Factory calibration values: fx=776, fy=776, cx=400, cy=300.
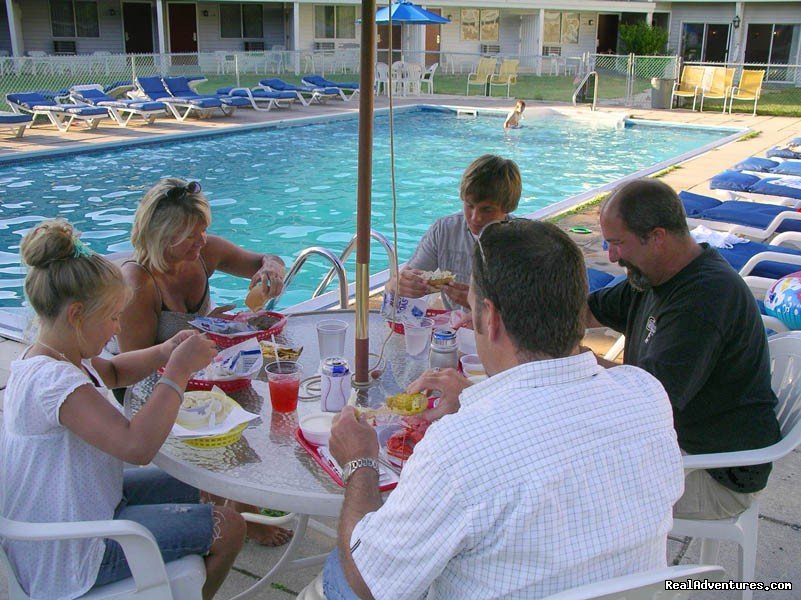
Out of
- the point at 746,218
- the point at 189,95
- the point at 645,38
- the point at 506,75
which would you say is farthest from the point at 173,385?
the point at 645,38

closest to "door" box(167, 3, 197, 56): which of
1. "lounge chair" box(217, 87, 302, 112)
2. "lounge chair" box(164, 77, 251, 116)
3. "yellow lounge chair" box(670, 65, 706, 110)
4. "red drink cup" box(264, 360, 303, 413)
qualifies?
"lounge chair" box(217, 87, 302, 112)

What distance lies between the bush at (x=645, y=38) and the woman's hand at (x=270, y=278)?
31.9 meters

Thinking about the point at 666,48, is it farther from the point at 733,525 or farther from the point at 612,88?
the point at 733,525

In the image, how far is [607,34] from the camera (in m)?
36.8

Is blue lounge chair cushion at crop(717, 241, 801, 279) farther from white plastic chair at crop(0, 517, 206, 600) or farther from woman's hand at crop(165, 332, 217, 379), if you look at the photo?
white plastic chair at crop(0, 517, 206, 600)

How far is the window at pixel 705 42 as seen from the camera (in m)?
32.8

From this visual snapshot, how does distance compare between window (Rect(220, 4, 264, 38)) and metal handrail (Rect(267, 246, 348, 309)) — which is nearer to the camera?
metal handrail (Rect(267, 246, 348, 309))

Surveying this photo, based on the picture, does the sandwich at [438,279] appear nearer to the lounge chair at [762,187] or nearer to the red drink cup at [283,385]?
the red drink cup at [283,385]

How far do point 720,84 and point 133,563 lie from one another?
21.4 m

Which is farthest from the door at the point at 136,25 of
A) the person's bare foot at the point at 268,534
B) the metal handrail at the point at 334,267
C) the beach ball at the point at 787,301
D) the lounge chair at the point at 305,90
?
the person's bare foot at the point at 268,534

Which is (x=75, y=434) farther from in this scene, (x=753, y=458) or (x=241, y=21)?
(x=241, y=21)

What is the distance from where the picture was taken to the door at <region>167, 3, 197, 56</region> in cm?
3012

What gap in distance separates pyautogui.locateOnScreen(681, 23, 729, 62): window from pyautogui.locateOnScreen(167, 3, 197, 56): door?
20656mm

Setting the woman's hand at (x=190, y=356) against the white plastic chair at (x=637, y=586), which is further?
the woman's hand at (x=190, y=356)
